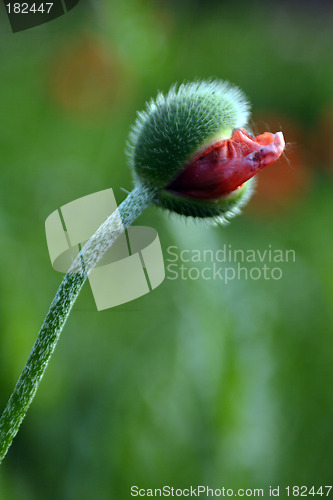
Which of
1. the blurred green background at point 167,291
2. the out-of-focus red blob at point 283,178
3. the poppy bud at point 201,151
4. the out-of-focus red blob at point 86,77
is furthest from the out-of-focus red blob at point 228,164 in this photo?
the out-of-focus red blob at point 86,77

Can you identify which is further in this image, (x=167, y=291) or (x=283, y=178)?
(x=283, y=178)

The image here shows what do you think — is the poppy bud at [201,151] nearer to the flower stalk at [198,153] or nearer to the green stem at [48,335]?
the flower stalk at [198,153]

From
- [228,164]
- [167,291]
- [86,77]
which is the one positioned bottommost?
[167,291]

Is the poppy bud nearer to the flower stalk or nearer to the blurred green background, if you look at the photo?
the flower stalk

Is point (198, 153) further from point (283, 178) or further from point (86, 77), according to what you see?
point (86, 77)

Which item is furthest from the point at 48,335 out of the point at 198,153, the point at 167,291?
the point at 167,291

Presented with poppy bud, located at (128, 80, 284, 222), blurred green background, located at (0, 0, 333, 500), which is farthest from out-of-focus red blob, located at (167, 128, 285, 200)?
blurred green background, located at (0, 0, 333, 500)
